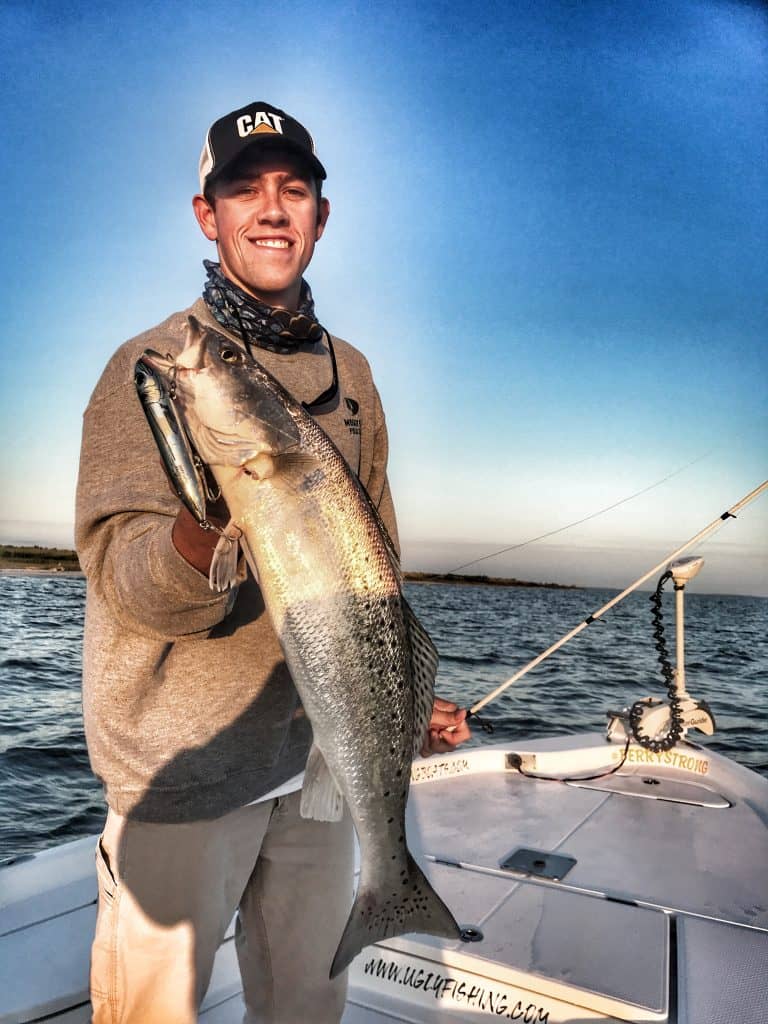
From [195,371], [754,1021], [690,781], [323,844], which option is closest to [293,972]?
[323,844]

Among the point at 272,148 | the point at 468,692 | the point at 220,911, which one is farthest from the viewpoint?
the point at 468,692

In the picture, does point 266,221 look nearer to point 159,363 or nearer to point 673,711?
point 159,363

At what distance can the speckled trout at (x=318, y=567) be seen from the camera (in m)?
1.75

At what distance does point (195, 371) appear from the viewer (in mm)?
1761

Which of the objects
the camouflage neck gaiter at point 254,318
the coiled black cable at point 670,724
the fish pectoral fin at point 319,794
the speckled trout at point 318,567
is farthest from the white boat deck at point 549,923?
the camouflage neck gaiter at point 254,318

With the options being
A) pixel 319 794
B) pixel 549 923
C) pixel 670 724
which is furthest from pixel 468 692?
pixel 319 794

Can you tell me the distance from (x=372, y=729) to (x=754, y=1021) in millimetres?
2302

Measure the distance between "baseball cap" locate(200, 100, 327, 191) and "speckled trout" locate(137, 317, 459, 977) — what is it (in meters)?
1.07

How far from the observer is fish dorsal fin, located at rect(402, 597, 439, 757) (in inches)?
79.4

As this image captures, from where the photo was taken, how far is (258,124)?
258cm

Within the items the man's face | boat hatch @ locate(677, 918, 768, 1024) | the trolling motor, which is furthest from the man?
the trolling motor

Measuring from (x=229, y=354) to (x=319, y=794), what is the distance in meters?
1.14

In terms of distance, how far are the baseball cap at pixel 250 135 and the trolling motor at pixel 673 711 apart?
14.5 ft

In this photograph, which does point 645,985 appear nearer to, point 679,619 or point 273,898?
point 273,898
